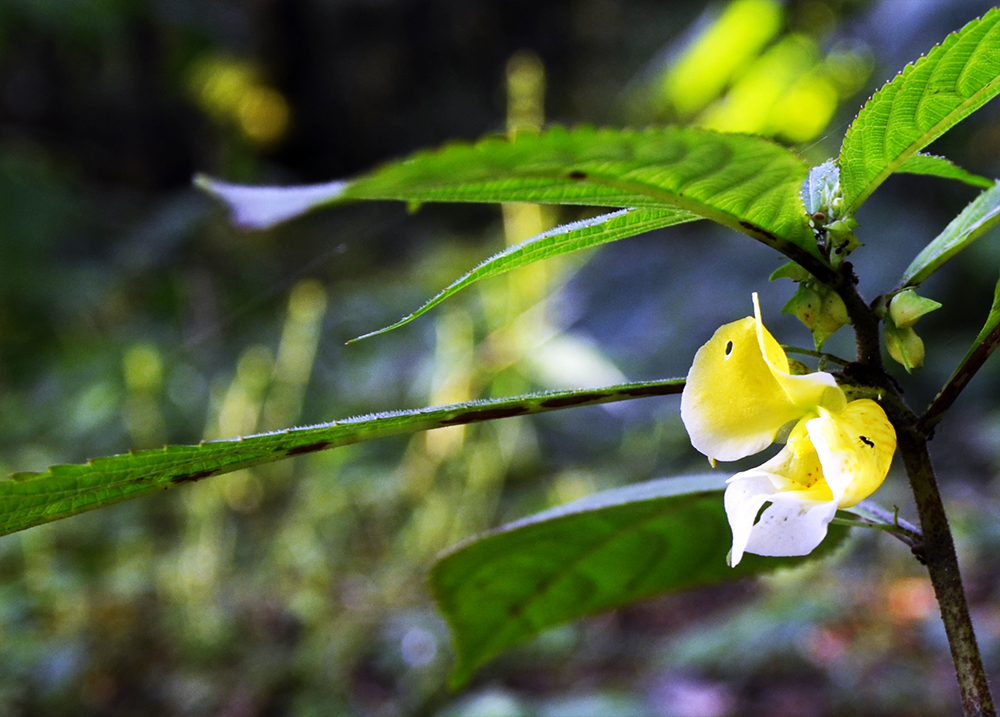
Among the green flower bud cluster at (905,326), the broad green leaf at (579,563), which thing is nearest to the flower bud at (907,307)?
the green flower bud cluster at (905,326)

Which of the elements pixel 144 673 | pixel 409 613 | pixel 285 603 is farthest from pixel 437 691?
pixel 144 673

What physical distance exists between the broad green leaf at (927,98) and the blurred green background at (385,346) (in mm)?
90

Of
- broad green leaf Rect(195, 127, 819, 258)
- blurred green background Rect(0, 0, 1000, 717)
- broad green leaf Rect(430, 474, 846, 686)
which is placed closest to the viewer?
broad green leaf Rect(195, 127, 819, 258)

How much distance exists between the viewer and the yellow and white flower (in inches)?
6.6

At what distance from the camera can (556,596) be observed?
342 mm

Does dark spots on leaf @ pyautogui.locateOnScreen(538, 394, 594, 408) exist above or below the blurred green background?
above

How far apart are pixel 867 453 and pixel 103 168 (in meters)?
3.42

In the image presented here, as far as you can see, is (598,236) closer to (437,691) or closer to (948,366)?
(437,691)

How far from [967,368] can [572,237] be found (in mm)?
99

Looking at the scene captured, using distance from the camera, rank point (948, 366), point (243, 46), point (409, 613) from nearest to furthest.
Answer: point (409, 613) < point (948, 366) < point (243, 46)

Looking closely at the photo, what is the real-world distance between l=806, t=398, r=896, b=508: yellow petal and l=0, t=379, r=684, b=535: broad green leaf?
0.14 ft

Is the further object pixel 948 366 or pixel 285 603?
pixel 948 366

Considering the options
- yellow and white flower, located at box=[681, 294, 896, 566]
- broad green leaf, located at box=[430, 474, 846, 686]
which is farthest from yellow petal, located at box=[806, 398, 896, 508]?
broad green leaf, located at box=[430, 474, 846, 686]

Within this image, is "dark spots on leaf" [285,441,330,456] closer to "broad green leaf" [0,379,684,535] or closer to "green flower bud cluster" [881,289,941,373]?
"broad green leaf" [0,379,684,535]
